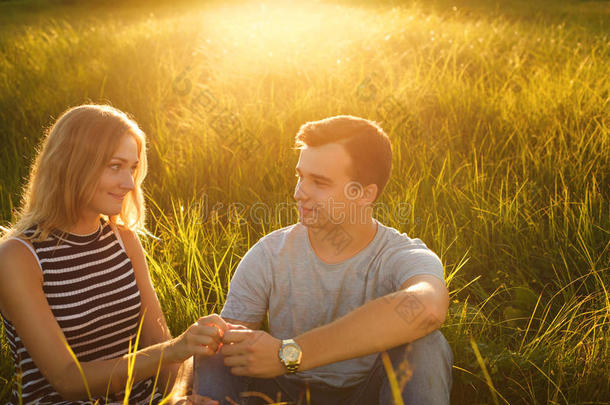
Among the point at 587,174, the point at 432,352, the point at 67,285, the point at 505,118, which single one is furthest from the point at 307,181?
the point at 505,118

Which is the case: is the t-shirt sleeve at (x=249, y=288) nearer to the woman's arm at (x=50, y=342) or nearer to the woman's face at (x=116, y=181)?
the woman's arm at (x=50, y=342)

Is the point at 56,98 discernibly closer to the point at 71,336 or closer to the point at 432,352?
the point at 71,336

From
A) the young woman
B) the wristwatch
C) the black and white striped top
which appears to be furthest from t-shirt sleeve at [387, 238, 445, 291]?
the black and white striped top

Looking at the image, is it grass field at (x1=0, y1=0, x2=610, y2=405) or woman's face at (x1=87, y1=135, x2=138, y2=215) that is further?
grass field at (x1=0, y1=0, x2=610, y2=405)

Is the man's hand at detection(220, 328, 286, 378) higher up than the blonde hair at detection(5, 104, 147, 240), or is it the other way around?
the blonde hair at detection(5, 104, 147, 240)

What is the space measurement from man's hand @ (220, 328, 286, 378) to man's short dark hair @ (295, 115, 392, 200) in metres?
0.89

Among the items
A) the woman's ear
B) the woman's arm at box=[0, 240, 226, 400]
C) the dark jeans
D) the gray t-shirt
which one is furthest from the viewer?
the woman's ear

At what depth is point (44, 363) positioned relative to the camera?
1951 millimetres

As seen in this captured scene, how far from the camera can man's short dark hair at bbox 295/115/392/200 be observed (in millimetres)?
2484

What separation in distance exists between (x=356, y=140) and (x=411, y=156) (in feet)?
6.77

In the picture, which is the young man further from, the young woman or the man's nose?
the young woman

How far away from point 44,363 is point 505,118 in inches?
170

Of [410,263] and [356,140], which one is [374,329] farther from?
[356,140]

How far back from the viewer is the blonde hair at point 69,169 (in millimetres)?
2096
